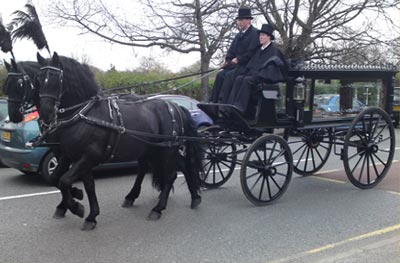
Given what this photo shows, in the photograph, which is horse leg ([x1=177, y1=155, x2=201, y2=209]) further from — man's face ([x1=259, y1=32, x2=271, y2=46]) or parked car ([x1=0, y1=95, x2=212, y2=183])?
parked car ([x1=0, y1=95, x2=212, y2=183])

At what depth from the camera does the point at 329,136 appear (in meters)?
7.76

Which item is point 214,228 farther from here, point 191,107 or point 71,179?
point 191,107

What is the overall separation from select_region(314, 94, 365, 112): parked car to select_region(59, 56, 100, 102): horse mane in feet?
11.9

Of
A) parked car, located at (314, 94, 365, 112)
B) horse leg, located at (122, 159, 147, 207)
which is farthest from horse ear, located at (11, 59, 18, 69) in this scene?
parked car, located at (314, 94, 365, 112)

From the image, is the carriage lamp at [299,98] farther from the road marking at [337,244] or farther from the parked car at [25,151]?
the parked car at [25,151]

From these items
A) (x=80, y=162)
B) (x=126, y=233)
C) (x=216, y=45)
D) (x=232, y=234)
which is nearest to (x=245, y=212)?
(x=232, y=234)

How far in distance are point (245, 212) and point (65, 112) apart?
2.72 meters

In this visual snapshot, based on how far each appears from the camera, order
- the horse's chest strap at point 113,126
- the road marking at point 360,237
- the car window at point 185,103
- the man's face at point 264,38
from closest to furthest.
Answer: the road marking at point 360,237 → the horse's chest strap at point 113,126 → the man's face at point 264,38 → the car window at point 185,103

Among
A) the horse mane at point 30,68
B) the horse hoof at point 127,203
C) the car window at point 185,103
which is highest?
the horse mane at point 30,68

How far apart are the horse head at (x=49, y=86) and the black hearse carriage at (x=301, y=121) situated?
7.31 feet

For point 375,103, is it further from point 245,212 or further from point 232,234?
point 232,234

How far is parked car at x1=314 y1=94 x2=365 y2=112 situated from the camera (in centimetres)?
732

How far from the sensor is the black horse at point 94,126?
516cm

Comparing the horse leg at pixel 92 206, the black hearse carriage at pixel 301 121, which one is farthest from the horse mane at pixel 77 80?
the black hearse carriage at pixel 301 121
